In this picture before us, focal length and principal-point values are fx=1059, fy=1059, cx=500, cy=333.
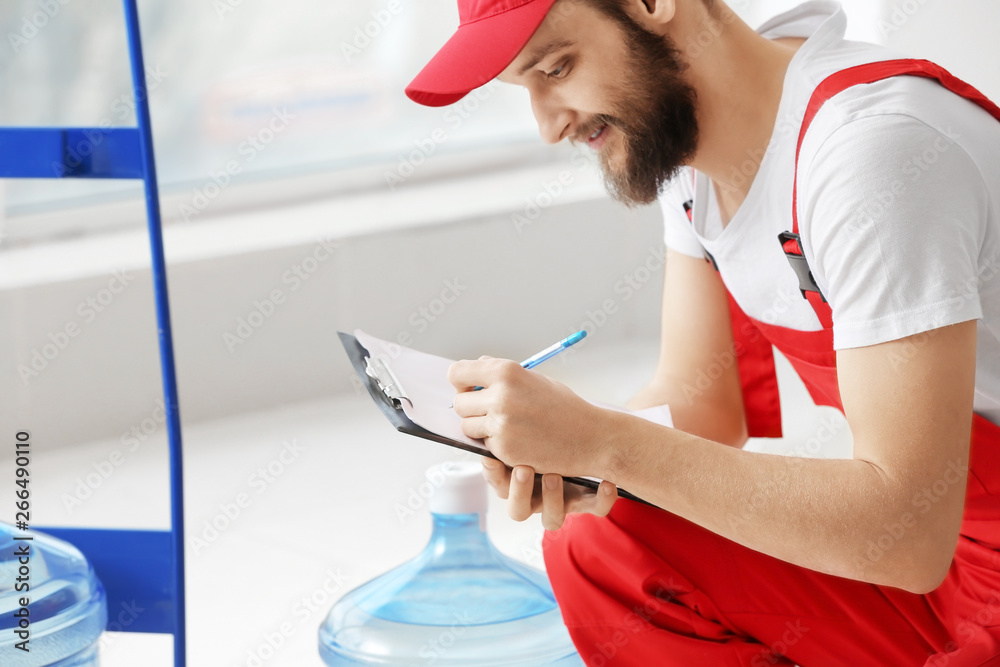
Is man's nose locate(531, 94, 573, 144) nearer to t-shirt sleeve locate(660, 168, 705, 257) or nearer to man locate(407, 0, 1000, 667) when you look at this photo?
man locate(407, 0, 1000, 667)

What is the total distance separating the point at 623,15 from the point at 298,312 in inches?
Answer: 69.6

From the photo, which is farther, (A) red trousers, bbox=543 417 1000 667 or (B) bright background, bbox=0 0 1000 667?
(B) bright background, bbox=0 0 1000 667

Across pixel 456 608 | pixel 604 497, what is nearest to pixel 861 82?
pixel 604 497

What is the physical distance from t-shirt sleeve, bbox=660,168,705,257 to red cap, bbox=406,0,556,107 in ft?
1.09

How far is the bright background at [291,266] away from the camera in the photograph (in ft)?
7.14

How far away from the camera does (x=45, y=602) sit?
1.10m

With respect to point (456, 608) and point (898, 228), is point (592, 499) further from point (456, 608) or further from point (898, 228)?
point (898, 228)

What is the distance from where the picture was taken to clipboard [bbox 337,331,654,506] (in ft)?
3.20

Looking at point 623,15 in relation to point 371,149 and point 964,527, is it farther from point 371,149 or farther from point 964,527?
point 371,149

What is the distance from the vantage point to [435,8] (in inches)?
127

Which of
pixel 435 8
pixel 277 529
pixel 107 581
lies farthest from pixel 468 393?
pixel 435 8

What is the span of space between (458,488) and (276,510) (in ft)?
3.43

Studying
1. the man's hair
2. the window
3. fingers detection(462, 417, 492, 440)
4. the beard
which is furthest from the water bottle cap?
the window

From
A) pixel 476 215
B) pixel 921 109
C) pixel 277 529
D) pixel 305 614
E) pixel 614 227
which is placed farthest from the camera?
pixel 614 227
